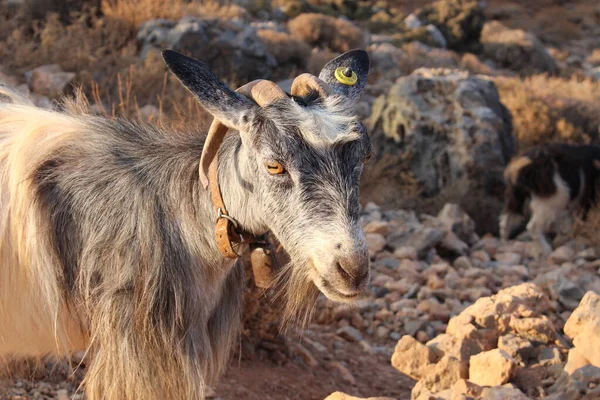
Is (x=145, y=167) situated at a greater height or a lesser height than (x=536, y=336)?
greater

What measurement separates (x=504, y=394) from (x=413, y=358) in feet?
3.04

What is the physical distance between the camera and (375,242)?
8102 millimetres

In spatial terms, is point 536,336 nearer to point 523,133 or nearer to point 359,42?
point 523,133

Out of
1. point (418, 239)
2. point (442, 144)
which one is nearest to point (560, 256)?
point (418, 239)

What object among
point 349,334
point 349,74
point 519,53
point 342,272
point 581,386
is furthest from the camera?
point 519,53

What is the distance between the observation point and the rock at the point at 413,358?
5.08 m

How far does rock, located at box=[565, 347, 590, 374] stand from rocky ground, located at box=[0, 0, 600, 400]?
0.01 m

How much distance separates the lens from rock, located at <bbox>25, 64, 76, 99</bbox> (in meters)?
10.0

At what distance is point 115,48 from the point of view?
12039 millimetres

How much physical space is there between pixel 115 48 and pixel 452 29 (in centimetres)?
1459

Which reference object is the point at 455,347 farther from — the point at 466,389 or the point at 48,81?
the point at 48,81

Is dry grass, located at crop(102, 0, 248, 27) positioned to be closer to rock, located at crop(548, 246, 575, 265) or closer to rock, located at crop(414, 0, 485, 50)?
rock, located at crop(548, 246, 575, 265)

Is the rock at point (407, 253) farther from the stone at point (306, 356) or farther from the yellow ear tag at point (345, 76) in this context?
the yellow ear tag at point (345, 76)

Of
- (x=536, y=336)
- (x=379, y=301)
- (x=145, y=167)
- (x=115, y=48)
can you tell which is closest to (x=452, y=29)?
(x=115, y=48)
